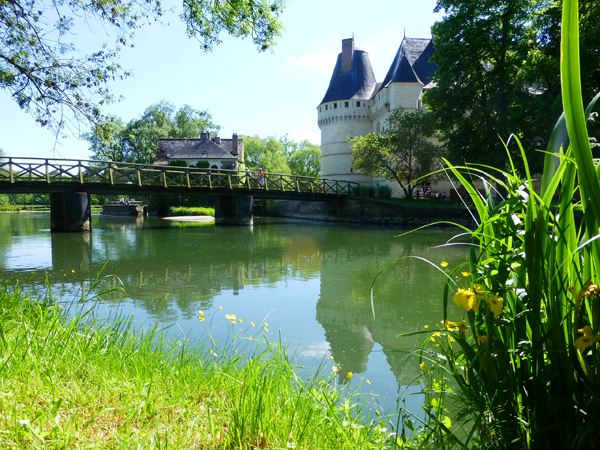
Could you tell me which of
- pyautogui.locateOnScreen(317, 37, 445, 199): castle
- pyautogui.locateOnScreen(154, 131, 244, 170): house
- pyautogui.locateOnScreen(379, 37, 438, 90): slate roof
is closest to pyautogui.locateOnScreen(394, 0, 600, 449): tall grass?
pyautogui.locateOnScreen(379, 37, 438, 90): slate roof

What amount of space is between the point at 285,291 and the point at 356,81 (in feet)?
126

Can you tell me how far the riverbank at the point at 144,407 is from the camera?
1.62 m

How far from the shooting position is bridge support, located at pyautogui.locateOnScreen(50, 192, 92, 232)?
18281mm

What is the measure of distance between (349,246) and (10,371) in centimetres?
1226

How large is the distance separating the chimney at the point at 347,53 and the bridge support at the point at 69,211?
99.9ft

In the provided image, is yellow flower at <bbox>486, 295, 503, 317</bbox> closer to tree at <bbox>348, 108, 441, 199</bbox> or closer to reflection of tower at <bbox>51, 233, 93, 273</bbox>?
reflection of tower at <bbox>51, 233, 93, 273</bbox>

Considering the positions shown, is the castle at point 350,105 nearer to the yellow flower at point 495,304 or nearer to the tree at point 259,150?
the tree at point 259,150

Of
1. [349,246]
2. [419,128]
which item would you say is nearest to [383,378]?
[349,246]

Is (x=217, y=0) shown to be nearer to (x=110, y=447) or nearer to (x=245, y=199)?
(x=110, y=447)

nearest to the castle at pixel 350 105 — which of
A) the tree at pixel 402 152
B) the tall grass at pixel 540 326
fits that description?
the tree at pixel 402 152

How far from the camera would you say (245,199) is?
2345 cm

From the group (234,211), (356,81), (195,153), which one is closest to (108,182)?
(234,211)

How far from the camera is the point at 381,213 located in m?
25.5

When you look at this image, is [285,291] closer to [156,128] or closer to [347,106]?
[347,106]
